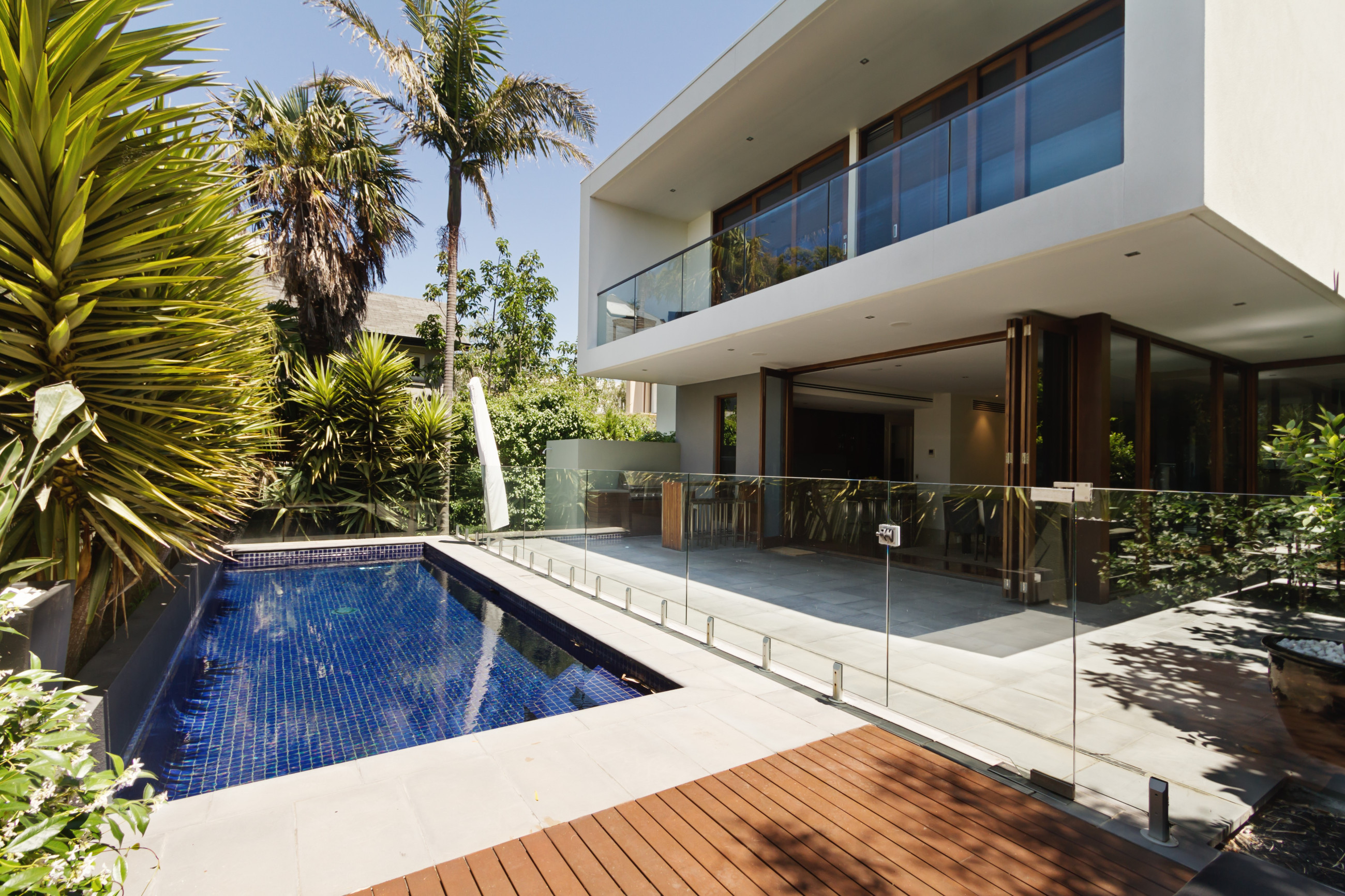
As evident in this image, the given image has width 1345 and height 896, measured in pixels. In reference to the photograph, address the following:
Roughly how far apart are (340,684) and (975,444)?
13511mm

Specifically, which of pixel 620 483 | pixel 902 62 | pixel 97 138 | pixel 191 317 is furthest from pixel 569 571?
pixel 902 62

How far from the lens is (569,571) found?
8414mm

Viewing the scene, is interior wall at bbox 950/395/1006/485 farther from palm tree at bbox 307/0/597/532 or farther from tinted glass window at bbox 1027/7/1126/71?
palm tree at bbox 307/0/597/532

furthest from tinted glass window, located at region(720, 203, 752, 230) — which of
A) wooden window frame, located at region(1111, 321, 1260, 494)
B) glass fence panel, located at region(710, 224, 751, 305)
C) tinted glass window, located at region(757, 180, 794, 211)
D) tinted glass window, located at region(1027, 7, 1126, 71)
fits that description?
wooden window frame, located at region(1111, 321, 1260, 494)

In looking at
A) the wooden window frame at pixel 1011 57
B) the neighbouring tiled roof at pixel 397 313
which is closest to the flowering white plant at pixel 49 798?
the wooden window frame at pixel 1011 57

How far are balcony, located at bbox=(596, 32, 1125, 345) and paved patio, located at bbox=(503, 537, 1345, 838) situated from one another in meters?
3.39

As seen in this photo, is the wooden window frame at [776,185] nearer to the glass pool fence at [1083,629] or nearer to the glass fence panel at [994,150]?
the glass fence panel at [994,150]

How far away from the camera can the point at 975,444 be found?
14.6m

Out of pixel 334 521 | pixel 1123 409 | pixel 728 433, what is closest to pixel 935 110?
pixel 1123 409

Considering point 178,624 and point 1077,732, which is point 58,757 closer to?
point 1077,732

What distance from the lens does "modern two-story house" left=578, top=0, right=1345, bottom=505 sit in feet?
15.2

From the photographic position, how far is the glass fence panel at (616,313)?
10.9 m

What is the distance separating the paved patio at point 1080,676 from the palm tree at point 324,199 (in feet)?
38.9

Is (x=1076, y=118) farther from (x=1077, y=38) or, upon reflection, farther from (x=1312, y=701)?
(x=1312, y=701)
